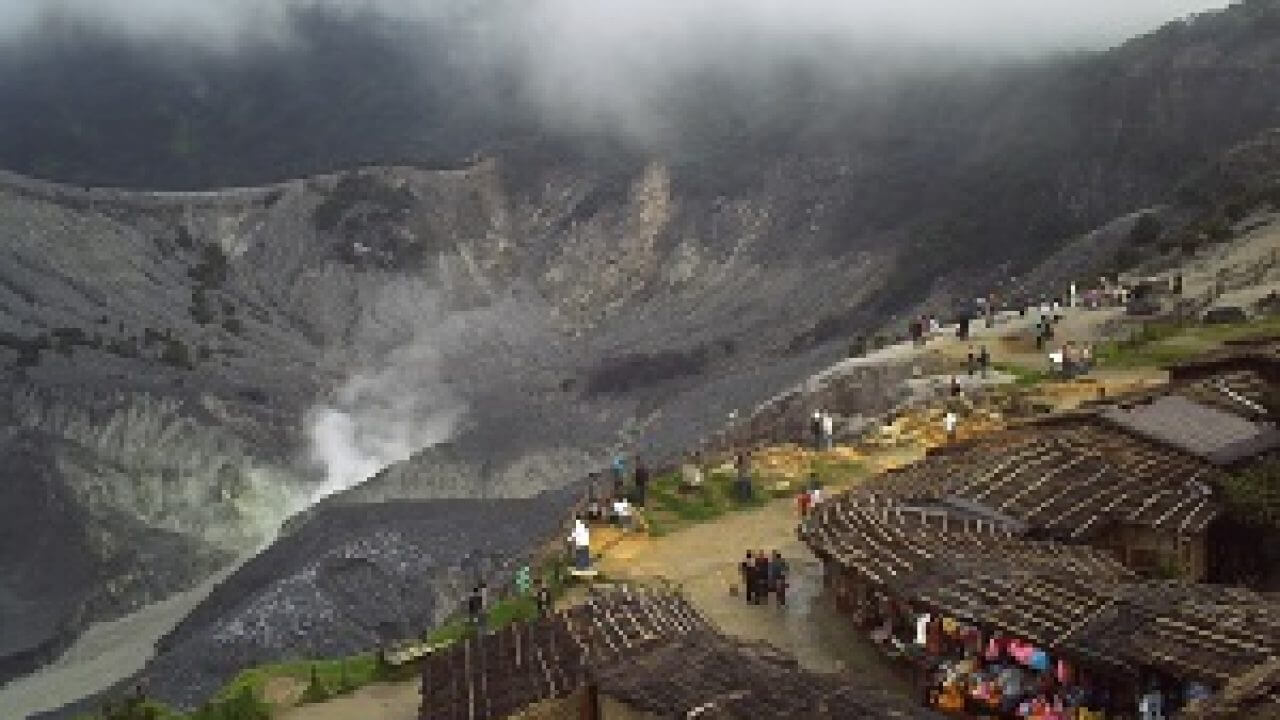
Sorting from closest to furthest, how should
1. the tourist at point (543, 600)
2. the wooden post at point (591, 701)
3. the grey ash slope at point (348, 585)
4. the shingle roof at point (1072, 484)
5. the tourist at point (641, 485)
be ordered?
the wooden post at point (591, 701)
the shingle roof at point (1072, 484)
the tourist at point (543, 600)
the tourist at point (641, 485)
the grey ash slope at point (348, 585)

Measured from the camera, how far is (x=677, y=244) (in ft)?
381

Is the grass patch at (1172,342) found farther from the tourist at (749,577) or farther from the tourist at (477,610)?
the tourist at (477,610)

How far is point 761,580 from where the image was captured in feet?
86.8

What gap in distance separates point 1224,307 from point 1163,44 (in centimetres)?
6570

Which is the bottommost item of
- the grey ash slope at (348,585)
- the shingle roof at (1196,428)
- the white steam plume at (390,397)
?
the grey ash slope at (348,585)

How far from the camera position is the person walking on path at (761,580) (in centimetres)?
2645

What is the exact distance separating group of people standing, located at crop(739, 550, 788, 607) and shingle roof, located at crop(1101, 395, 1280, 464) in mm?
6808

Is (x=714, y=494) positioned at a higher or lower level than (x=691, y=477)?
lower

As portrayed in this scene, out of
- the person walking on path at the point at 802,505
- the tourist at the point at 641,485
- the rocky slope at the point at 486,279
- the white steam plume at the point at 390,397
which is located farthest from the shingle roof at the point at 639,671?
the white steam plume at the point at 390,397

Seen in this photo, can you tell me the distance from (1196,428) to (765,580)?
8.18m

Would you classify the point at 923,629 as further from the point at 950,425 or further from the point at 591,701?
the point at 950,425

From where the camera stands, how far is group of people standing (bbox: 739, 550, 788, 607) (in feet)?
86.4

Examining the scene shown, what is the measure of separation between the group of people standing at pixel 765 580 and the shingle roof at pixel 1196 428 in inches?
268

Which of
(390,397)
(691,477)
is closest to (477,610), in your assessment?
(691,477)
